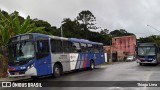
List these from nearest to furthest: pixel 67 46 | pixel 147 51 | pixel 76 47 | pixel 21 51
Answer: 1. pixel 21 51
2. pixel 67 46
3. pixel 76 47
4. pixel 147 51

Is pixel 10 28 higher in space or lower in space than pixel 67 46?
higher

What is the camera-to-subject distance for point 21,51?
18953mm

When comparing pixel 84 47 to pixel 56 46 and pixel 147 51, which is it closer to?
pixel 56 46

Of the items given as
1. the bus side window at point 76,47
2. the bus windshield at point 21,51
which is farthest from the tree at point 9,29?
the bus windshield at point 21,51

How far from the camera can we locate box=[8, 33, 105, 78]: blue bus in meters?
18.5

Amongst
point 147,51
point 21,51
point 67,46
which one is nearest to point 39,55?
point 21,51

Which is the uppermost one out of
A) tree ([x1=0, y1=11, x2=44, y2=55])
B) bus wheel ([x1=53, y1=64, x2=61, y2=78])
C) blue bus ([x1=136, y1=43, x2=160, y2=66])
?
tree ([x1=0, y1=11, x2=44, y2=55])

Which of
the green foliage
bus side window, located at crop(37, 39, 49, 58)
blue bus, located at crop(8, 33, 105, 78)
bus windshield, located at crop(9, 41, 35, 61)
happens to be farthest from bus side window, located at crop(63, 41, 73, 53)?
bus windshield, located at crop(9, 41, 35, 61)

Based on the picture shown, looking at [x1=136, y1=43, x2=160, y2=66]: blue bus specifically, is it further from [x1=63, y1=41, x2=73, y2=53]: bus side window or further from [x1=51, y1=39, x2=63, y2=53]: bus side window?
[x1=51, y1=39, x2=63, y2=53]: bus side window

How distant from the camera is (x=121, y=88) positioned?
13.9m

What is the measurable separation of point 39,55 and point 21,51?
1119 mm

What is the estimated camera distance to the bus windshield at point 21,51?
1867 centimetres

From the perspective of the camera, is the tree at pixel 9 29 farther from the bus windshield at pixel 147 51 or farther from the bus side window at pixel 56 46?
the bus windshield at pixel 147 51

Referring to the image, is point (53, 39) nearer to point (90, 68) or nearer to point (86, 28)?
point (90, 68)
